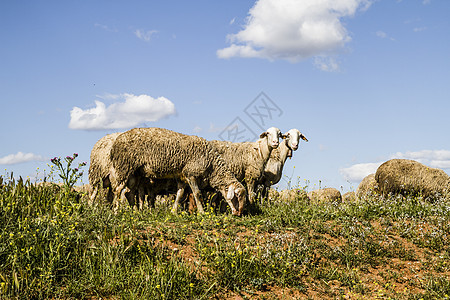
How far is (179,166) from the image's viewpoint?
11.1 meters

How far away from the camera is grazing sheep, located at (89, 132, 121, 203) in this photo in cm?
1203

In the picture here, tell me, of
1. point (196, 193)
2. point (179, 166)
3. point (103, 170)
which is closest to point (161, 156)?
point (179, 166)

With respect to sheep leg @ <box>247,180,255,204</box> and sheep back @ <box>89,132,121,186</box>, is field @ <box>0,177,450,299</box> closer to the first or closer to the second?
sheep back @ <box>89,132,121,186</box>

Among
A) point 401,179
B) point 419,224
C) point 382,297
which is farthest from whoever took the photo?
point 401,179

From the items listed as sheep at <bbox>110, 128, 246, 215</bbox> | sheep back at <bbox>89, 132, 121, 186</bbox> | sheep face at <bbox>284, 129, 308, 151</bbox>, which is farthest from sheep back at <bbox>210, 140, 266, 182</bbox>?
sheep back at <bbox>89, 132, 121, 186</bbox>

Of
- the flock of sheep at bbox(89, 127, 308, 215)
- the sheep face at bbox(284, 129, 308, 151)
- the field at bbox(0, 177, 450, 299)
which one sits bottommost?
the field at bbox(0, 177, 450, 299)

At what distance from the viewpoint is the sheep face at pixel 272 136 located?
517 inches

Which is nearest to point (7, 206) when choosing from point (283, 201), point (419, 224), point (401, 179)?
point (283, 201)

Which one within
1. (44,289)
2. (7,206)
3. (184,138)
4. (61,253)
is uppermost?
(184,138)

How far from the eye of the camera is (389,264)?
827 centimetres

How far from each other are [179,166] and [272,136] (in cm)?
365

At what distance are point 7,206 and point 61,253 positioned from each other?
6.04ft

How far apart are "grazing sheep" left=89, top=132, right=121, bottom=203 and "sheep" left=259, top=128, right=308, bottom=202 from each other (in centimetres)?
480

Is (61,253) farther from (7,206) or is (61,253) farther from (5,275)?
(7,206)
